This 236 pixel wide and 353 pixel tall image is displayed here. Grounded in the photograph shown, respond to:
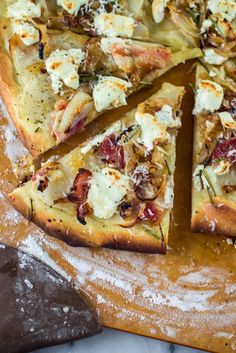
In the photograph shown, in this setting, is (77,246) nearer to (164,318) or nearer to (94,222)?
(94,222)

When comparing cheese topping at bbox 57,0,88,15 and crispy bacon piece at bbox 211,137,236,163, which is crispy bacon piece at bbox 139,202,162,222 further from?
cheese topping at bbox 57,0,88,15

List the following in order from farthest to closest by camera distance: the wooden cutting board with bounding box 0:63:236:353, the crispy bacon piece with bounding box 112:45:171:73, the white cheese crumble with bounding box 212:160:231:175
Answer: the crispy bacon piece with bounding box 112:45:171:73 → the wooden cutting board with bounding box 0:63:236:353 → the white cheese crumble with bounding box 212:160:231:175

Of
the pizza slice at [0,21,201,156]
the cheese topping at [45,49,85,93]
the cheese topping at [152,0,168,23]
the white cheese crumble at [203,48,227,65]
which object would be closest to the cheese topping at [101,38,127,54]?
the pizza slice at [0,21,201,156]

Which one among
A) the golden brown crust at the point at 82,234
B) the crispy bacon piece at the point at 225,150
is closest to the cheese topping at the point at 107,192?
the golden brown crust at the point at 82,234

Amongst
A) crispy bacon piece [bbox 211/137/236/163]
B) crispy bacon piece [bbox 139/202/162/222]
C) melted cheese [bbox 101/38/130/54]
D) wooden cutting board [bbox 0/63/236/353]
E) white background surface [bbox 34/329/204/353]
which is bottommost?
white background surface [bbox 34/329/204/353]

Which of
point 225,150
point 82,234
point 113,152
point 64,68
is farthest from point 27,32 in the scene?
point 225,150

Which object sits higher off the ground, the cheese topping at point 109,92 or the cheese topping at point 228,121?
the cheese topping at point 109,92

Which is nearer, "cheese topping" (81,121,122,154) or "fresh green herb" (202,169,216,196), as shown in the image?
"fresh green herb" (202,169,216,196)

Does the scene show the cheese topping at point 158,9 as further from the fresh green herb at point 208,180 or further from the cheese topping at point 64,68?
the fresh green herb at point 208,180
